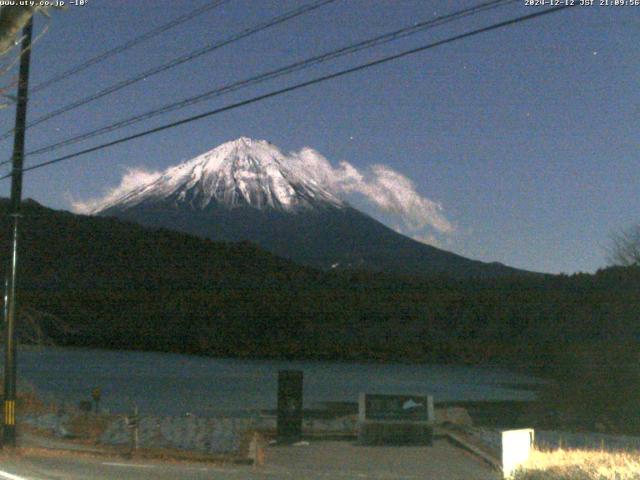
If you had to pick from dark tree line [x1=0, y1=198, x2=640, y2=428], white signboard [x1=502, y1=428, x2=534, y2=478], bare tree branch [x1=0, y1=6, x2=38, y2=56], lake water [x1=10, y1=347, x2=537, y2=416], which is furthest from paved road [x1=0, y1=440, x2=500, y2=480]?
dark tree line [x1=0, y1=198, x2=640, y2=428]

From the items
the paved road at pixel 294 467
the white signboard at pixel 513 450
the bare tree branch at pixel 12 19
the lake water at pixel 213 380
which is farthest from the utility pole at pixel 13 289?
the lake water at pixel 213 380

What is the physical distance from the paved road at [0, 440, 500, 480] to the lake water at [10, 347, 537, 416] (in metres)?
13.9

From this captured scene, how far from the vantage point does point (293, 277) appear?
7831 cm

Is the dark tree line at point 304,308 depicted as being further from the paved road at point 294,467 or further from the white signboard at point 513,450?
the white signboard at point 513,450

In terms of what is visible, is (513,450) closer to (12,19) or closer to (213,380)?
(12,19)

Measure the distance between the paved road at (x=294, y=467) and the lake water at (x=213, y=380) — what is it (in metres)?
13.9

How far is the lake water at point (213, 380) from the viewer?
3625cm

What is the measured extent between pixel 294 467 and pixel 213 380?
3131 centimetres

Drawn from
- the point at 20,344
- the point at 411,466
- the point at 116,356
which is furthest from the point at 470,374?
the point at 411,466

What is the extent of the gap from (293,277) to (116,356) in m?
23.1

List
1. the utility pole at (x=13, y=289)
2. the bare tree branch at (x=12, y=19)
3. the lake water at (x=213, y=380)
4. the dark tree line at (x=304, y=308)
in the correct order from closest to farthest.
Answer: the bare tree branch at (x=12, y=19)
the utility pole at (x=13, y=289)
the lake water at (x=213, y=380)
the dark tree line at (x=304, y=308)

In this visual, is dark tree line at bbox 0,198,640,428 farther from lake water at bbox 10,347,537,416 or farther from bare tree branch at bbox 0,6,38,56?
bare tree branch at bbox 0,6,38,56

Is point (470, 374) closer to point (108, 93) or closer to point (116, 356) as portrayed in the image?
point (116, 356)

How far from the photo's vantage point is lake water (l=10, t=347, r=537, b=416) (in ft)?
119
